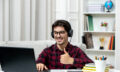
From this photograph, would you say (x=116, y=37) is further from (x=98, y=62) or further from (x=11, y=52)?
(x=11, y=52)

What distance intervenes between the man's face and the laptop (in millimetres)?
616

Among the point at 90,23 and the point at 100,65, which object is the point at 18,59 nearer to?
the point at 100,65

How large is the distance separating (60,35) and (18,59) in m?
0.67

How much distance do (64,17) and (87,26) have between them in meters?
0.43

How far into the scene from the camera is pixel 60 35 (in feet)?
6.68

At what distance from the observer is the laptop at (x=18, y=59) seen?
1393mm

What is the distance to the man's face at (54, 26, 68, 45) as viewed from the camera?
2.02 meters

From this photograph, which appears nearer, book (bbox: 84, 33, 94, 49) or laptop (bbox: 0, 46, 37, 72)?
laptop (bbox: 0, 46, 37, 72)

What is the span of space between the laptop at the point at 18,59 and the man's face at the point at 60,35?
616 mm

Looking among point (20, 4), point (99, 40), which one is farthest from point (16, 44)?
point (99, 40)

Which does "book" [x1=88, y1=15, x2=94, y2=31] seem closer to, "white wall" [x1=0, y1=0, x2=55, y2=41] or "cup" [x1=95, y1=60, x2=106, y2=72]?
"white wall" [x1=0, y1=0, x2=55, y2=41]

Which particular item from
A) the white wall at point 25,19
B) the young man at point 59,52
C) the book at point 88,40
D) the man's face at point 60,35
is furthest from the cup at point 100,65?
the book at point 88,40

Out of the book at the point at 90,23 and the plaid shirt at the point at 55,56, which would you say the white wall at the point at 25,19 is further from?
the plaid shirt at the point at 55,56

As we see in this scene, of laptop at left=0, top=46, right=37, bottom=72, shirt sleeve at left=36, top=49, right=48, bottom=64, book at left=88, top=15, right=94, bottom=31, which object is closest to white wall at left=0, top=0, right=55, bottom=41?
book at left=88, top=15, right=94, bottom=31
